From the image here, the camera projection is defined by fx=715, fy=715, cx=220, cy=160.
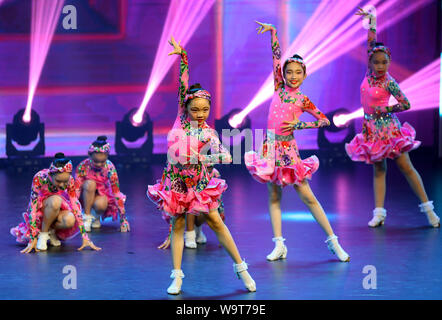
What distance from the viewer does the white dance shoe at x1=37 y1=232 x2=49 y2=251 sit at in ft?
15.7

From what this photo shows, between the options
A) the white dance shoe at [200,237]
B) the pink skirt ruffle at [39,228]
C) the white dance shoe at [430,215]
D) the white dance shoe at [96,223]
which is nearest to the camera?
the pink skirt ruffle at [39,228]

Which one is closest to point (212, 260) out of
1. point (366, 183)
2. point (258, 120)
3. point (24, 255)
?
point (24, 255)

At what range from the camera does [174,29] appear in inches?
394

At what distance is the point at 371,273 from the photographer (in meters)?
4.11

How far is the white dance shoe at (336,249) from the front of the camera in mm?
4439

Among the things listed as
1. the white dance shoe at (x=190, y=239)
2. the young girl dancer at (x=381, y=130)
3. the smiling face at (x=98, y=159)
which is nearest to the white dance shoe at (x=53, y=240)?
the smiling face at (x=98, y=159)

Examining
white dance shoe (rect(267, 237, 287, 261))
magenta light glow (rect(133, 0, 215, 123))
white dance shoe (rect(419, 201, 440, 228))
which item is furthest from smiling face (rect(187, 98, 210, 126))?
magenta light glow (rect(133, 0, 215, 123))

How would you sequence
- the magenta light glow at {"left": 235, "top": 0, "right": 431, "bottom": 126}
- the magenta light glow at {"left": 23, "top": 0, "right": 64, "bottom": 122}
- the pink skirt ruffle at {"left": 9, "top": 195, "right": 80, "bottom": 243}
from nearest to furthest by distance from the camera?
the pink skirt ruffle at {"left": 9, "top": 195, "right": 80, "bottom": 243}
the magenta light glow at {"left": 23, "top": 0, "right": 64, "bottom": 122}
the magenta light glow at {"left": 235, "top": 0, "right": 431, "bottom": 126}

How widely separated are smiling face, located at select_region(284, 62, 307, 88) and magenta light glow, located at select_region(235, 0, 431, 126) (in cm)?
561

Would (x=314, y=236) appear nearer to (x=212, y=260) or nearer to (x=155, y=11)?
(x=212, y=260)

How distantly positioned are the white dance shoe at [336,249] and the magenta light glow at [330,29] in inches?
228

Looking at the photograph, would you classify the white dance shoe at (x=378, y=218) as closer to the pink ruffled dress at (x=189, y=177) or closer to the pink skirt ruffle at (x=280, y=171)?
the pink skirt ruffle at (x=280, y=171)

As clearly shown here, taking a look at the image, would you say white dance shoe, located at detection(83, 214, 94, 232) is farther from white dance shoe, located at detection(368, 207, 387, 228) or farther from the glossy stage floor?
white dance shoe, located at detection(368, 207, 387, 228)

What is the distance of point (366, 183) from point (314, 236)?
2704 millimetres
